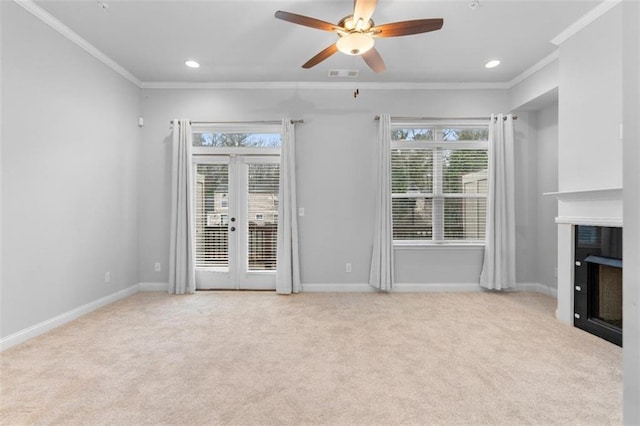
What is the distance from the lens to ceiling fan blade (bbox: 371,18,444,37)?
2.43 m

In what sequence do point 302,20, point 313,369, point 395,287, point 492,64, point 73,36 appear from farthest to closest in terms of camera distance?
point 395,287, point 492,64, point 73,36, point 302,20, point 313,369

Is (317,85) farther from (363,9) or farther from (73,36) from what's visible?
(73,36)

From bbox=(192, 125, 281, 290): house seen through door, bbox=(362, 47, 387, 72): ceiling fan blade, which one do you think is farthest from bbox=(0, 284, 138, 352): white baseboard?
bbox=(362, 47, 387, 72): ceiling fan blade

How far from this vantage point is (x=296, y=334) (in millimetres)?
2889

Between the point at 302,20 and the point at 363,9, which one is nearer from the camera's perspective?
the point at 363,9

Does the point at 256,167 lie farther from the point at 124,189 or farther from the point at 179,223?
the point at 124,189

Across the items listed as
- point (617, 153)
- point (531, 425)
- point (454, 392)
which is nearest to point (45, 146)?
point (454, 392)

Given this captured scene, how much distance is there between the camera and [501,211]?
4254mm

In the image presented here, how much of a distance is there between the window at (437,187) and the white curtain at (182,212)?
9.66ft

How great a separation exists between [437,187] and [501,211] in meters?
0.90

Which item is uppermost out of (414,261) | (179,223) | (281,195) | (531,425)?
(281,195)

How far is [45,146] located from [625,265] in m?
4.07

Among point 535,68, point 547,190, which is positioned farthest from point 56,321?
point 535,68

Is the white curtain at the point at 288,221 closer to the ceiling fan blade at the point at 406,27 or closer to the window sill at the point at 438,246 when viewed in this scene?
the window sill at the point at 438,246
